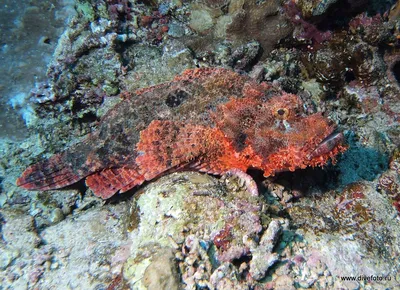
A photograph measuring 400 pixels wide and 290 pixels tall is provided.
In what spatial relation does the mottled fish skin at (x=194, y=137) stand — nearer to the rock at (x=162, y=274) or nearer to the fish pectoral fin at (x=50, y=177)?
the fish pectoral fin at (x=50, y=177)

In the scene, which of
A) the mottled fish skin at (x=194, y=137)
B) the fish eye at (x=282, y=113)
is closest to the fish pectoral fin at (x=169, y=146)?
the mottled fish skin at (x=194, y=137)

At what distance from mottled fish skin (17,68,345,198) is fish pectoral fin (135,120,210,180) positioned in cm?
1

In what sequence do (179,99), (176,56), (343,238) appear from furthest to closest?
(176,56)
(179,99)
(343,238)

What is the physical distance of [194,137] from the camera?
4074 mm

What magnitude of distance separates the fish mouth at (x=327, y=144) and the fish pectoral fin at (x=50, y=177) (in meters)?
3.79

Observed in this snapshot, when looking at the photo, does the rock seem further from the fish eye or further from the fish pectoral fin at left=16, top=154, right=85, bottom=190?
the fish pectoral fin at left=16, top=154, right=85, bottom=190

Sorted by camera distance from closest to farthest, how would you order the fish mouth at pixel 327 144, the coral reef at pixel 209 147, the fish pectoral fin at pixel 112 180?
the coral reef at pixel 209 147, the fish mouth at pixel 327 144, the fish pectoral fin at pixel 112 180

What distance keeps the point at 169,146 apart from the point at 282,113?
5.48ft

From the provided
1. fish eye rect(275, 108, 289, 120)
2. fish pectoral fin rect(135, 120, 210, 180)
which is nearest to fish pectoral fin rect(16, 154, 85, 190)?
fish pectoral fin rect(135, 120, 210, 180)

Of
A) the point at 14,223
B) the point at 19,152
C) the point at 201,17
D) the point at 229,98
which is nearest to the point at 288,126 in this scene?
the point at 229,98

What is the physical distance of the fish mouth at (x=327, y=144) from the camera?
350 cm

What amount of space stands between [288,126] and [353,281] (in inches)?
78.9

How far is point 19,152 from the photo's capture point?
5.38 m

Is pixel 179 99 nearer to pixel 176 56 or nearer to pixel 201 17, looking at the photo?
pixel 176 56
